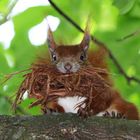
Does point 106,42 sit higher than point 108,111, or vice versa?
point 106,42

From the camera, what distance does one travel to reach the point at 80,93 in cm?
243

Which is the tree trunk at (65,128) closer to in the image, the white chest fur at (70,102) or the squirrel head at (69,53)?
the white chest fur at (70,102)

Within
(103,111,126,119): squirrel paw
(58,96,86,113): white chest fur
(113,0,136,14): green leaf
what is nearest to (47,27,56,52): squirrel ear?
(58,96,86,113): white chest fur

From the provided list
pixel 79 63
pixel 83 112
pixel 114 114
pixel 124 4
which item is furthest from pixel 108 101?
pixel 124 4

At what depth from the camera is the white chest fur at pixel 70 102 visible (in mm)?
2535

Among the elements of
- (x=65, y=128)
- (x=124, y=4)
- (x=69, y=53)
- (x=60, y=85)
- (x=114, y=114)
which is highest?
(x=124, y=4)

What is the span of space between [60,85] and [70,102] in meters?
0.16

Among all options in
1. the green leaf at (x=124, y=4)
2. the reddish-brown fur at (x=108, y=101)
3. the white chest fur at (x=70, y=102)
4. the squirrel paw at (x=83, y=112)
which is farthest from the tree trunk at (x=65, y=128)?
the green leaf at (x=124, y=4)

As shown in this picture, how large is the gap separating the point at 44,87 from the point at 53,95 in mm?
77

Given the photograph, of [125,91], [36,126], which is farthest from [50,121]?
[125,91]

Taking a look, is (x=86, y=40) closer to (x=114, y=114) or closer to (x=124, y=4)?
(x=114, y=114)

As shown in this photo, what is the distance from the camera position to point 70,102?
8.57 ft

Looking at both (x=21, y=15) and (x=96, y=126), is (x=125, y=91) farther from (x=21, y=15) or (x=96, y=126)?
(x=96, y=126)

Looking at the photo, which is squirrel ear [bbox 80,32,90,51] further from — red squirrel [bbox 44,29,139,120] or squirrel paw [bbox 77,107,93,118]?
squirrel paw [bbox 77,107,93,118]
